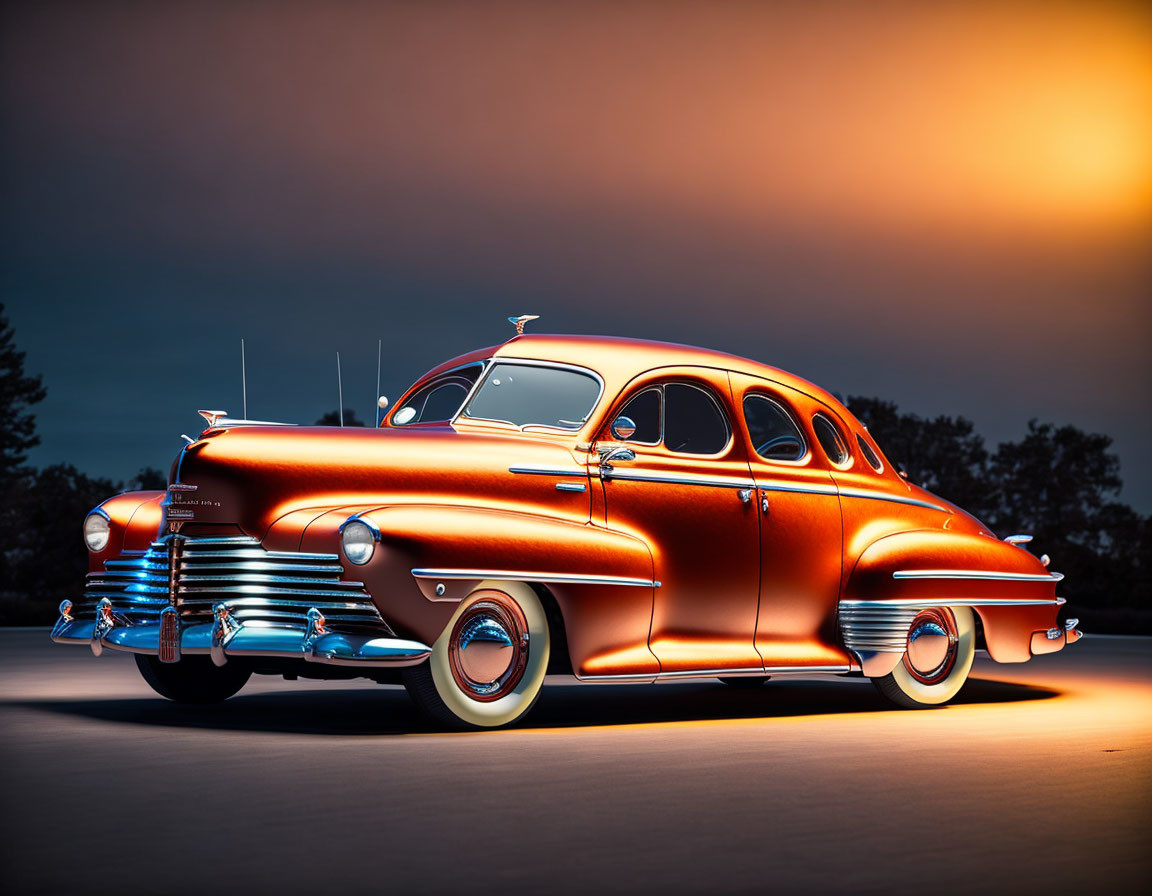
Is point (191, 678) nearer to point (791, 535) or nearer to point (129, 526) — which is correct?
point (129, 526)

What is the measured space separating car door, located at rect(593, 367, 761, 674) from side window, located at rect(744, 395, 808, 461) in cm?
31

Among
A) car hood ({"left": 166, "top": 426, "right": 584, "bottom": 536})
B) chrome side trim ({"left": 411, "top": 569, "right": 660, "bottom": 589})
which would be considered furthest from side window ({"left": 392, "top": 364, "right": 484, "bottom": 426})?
chrome side trim ({"left": 411, "top": 569, "right": 660, "bottom": 589})

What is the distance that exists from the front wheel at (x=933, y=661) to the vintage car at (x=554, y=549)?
0.06 feet

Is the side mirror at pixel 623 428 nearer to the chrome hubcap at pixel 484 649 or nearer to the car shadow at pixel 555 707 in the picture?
the chrome hubcap at pixel 484 649

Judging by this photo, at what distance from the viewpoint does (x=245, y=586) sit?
885 centimetres

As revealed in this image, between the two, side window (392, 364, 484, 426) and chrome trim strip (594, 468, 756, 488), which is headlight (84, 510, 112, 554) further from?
chrome trim strip (594, 468, 756, 488)

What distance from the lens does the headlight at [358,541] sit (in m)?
8.52

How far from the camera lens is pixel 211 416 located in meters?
9.58

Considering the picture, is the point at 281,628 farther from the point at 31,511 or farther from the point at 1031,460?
the point at 1031,460

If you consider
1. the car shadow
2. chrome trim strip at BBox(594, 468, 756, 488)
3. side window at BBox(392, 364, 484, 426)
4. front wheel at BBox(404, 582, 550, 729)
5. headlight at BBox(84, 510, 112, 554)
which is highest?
side window at BBox(392, 364, 484, 426)

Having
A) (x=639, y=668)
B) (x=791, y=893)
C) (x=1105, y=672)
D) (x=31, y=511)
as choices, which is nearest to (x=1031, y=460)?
(x=31, y=511)

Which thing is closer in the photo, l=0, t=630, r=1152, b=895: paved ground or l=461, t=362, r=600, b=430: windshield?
l=0, t=630, r=1152, b=895: paved ground

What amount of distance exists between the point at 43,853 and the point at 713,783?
9.68 feet

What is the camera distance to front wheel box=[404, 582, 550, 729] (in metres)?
8.75
